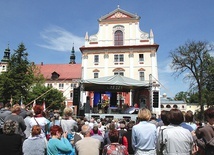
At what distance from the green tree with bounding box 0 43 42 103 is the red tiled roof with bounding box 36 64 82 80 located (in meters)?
22.7

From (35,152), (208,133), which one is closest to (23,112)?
(35,152)

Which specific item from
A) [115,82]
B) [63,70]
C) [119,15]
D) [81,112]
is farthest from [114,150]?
[63,70]

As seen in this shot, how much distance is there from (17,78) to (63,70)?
28.4 meters

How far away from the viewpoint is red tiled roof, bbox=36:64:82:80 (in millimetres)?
59562

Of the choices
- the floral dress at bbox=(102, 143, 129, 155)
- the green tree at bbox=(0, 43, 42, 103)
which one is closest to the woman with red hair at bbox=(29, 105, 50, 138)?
the floral dress at bbox=(102, 143, 129, 155)

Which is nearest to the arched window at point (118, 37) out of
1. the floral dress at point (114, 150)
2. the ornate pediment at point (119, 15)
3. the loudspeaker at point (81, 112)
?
the ornate pediment at point (119, 15)

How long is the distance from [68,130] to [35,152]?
5.30 ft

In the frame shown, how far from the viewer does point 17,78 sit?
111 ft

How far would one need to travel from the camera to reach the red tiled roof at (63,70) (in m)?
59.6

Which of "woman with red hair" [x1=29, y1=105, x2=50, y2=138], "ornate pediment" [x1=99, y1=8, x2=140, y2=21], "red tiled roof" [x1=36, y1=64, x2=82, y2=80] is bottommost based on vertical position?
"woman with red hair" [x1=29, y1=105, x2=50, y2=138]

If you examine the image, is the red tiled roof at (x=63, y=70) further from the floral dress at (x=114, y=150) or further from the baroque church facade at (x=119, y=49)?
the floral dress at (x=114, y=150)

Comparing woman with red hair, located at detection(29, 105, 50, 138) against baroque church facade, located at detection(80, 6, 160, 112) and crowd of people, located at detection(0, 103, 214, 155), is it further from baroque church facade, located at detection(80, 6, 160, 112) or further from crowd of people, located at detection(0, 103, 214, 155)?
baroque church facade, located at detection(80, 6, 160, 112)

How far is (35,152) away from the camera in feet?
13.4

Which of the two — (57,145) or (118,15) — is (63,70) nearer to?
(118,15)
